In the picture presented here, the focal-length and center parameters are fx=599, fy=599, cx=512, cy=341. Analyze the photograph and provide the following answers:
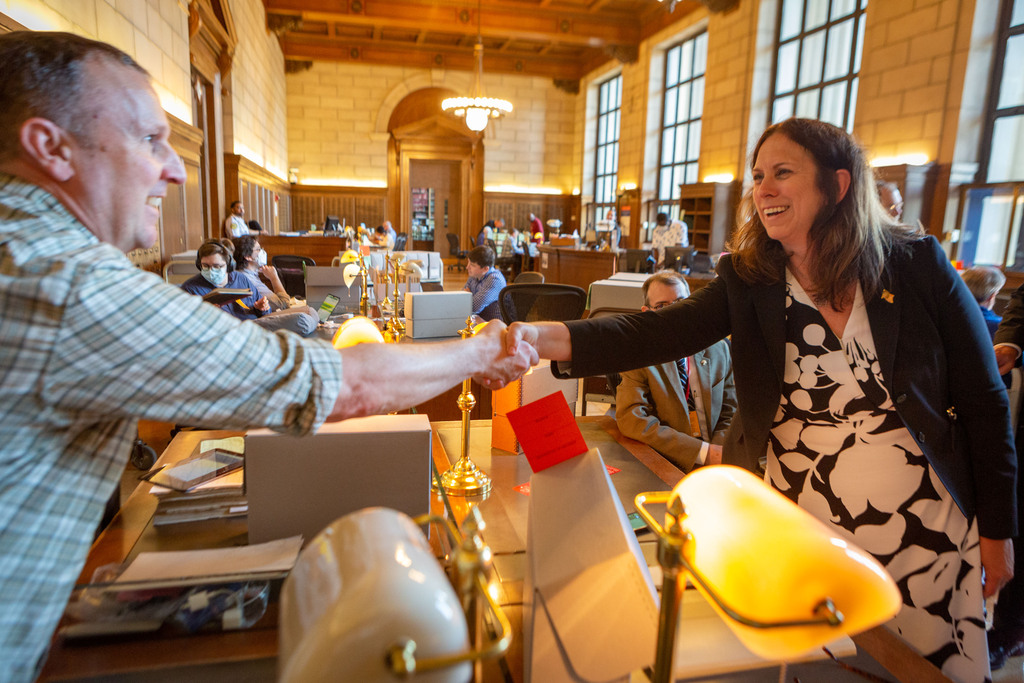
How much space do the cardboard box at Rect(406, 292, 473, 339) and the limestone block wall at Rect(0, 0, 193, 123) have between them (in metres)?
2.37

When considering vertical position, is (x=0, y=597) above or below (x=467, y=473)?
above

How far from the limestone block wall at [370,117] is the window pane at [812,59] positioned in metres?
8.86

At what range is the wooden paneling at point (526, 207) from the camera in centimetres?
1772

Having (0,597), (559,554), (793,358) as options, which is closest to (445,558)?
(559,554)

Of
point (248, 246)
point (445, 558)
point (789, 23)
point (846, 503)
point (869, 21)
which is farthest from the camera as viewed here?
point (789, 23)

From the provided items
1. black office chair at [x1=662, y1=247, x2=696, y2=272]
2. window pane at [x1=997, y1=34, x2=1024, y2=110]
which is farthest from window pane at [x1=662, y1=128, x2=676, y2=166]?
window pane at [x1=997, y1=34, x2=1024, y2=110]

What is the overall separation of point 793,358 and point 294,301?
4087 mm

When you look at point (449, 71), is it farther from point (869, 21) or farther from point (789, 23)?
point (869, 21)

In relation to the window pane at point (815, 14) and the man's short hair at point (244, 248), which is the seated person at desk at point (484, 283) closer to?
the man's short hair at point (244, 248)

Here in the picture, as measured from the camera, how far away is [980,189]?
22.6 ft

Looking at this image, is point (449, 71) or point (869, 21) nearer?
point (869, 21)

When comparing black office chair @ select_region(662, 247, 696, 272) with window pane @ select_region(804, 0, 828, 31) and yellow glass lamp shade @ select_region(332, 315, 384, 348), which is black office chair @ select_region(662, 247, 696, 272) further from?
yellow glass lamp shade @ select_region(332, 315, 384, 348)

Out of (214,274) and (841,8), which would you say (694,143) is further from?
(214,274)

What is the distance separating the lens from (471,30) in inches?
520
